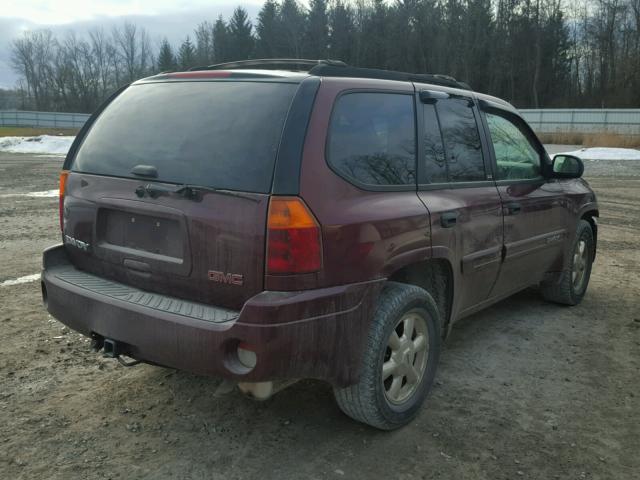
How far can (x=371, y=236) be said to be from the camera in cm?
283

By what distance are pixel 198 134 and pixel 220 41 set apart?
3232 inches

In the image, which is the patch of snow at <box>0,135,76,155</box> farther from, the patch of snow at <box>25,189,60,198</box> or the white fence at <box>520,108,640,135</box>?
the white fence at <box>520,108,640,135</box>

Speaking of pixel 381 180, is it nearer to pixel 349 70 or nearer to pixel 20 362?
pixel 349 70

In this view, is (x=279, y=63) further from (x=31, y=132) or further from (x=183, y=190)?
(x=31, y=132)

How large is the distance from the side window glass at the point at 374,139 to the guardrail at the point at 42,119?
56.4 meters

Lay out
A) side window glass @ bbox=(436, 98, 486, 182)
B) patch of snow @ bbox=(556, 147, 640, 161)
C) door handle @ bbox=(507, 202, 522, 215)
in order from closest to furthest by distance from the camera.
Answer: side window glass @ bbox=(436, 98, 486, 182), door handle @ bbox=(507, 202, 522, 215), patch of snow @ bbox=(556, 147, 640, 161)

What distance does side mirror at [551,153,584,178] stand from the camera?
481 cm

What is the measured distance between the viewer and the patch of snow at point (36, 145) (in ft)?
92.7

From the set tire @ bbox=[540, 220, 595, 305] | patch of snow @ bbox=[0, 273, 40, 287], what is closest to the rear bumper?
tire @ bbox=[540, 220, 595, 305]

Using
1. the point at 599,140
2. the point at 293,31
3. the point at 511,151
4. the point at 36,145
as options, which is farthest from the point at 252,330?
the point at 293,31

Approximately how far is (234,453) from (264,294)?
35.3 inches

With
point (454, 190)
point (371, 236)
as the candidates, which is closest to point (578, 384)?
point (454, 190)

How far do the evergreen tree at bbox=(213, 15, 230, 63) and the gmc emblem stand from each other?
261 ft

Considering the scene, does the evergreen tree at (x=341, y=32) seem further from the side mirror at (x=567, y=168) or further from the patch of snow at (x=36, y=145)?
the side mirror at (x=567, y=168)
